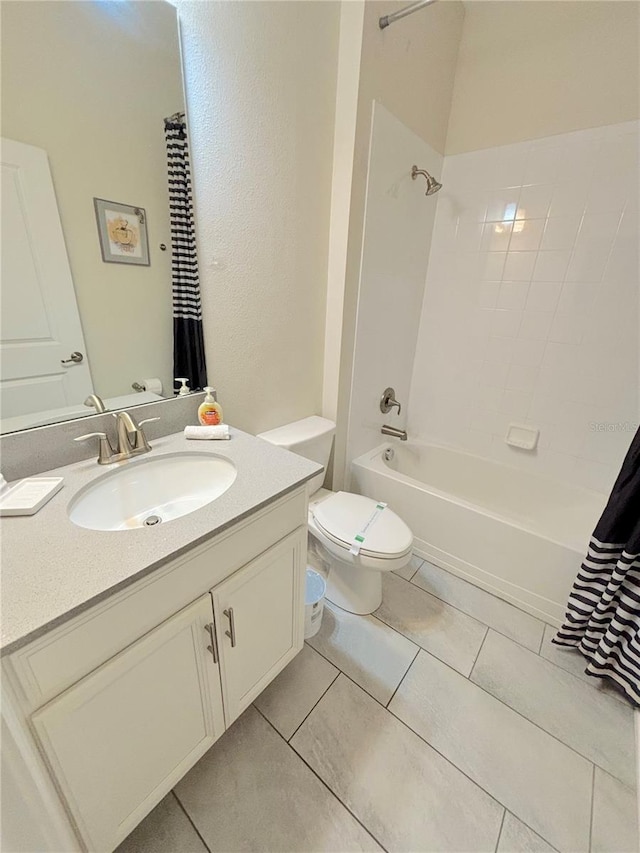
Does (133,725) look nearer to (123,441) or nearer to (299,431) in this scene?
(123,441)

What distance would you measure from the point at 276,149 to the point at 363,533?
4.83ft

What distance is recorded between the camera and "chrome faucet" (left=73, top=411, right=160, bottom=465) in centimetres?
96

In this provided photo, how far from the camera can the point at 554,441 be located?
1.90m

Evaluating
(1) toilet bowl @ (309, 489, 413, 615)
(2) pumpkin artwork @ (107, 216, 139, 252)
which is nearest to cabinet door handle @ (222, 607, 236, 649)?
(1) toilet bowl @ (309, 489, 413, 615)

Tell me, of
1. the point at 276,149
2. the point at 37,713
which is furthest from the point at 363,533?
the point at 276,149

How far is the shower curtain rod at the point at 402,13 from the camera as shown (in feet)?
3.82

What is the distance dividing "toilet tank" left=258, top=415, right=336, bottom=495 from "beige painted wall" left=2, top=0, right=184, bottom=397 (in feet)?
1.87

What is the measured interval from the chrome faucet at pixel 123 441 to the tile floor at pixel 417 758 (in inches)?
36.4

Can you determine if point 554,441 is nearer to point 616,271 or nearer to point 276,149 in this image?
point 616,271

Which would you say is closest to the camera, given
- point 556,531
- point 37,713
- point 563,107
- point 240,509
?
point 37,713

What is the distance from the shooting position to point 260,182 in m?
1.25

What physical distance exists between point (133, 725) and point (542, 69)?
2807 millimetres

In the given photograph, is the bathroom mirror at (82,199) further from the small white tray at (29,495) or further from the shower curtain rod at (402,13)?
the shower curtain rod at (402,13)

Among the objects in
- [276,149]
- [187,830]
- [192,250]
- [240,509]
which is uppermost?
[276,149]
